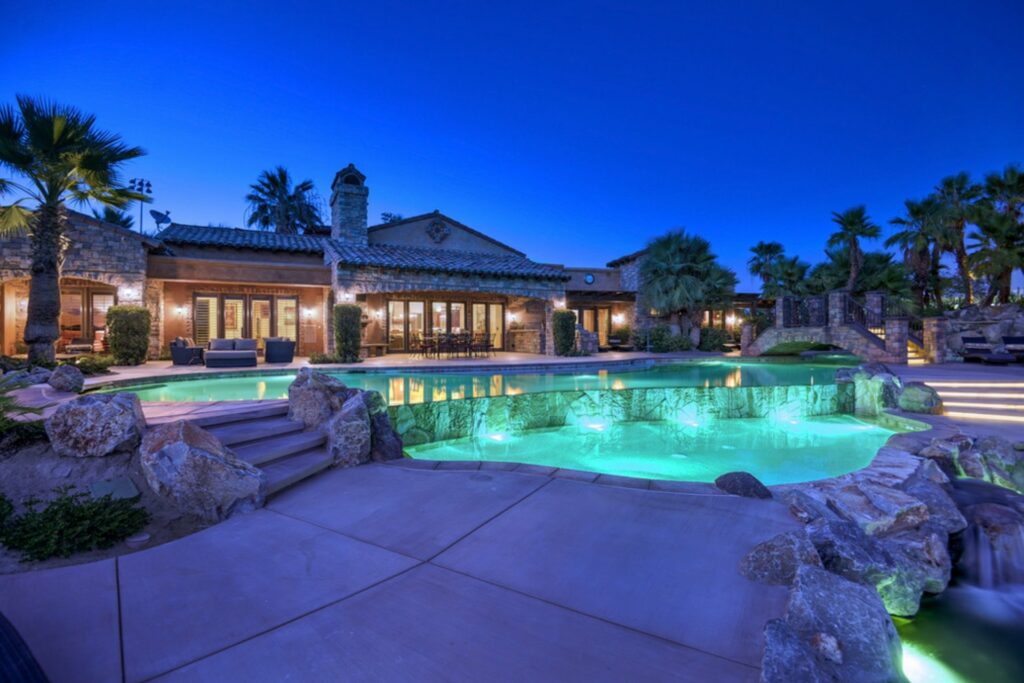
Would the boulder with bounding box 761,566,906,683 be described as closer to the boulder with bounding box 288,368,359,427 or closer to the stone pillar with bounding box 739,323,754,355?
the boulder with bounding box 288,368,359,427

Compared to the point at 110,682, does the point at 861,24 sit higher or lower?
higher

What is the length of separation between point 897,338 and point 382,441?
1808 cm

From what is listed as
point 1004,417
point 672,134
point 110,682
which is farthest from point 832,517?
point 672,134

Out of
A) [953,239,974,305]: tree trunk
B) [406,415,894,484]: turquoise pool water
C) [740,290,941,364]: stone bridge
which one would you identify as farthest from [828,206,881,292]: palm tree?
[406,415,894,484]: turquoise pool water

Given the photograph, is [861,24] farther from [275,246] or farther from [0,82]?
[0,82]

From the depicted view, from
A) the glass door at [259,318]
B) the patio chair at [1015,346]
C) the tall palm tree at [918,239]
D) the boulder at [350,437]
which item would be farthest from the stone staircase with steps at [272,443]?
the tall palm tree at [918,239]

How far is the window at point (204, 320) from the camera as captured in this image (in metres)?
16.5

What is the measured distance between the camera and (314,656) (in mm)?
1692

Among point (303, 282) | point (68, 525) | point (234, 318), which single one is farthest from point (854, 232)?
point (234, 318)

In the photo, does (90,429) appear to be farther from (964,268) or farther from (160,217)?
(964,268)

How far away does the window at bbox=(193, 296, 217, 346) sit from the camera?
1653 centimetres

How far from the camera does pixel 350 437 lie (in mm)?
4387

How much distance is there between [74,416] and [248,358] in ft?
34.2

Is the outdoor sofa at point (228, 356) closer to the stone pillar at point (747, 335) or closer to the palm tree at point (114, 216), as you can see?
the palm tree at point (114, 216)
